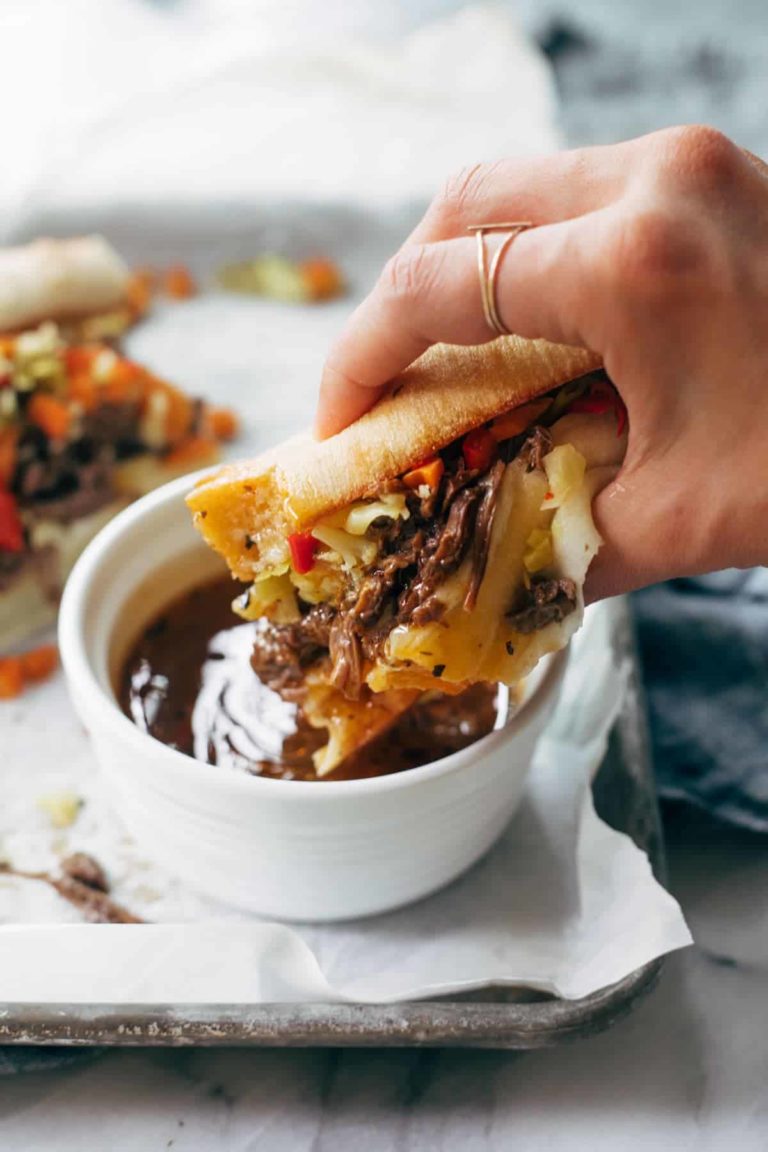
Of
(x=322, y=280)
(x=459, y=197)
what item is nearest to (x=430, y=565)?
(x=459, y=197)

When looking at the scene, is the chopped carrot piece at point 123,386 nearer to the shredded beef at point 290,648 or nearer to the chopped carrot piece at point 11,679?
the chopped carrot piece at point 11,679

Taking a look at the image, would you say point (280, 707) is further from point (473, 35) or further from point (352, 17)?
point (352, 17)

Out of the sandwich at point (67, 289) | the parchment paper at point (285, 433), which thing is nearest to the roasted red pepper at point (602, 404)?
the parchment paper at point (285, 433)

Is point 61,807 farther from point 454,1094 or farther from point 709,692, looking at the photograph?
point 709,692

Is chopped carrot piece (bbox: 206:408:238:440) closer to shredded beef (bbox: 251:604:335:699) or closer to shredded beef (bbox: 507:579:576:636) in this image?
shredded beef (bbox: 251:604:335:699)

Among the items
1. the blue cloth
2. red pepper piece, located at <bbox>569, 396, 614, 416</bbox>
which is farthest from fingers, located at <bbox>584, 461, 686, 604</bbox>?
the blue cloth

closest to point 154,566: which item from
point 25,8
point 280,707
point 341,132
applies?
point 280,707
